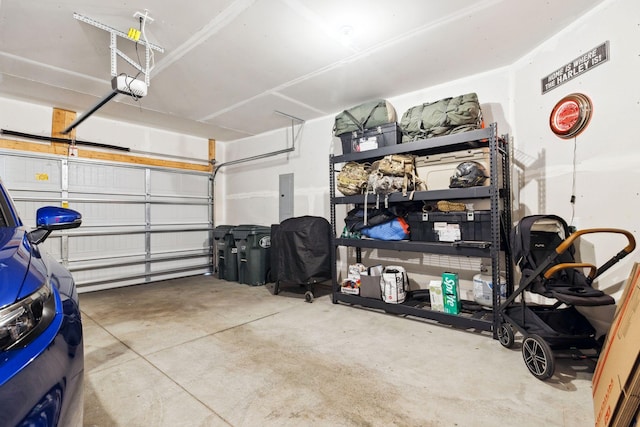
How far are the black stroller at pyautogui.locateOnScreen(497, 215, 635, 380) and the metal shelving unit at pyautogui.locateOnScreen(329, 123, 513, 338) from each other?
267 millimetres

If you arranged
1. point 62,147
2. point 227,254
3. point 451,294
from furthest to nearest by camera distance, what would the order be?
point 227,254
point 62,147
point 451,294

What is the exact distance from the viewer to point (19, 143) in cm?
422

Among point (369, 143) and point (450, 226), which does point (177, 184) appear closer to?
point (369, 143)

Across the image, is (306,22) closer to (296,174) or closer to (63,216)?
(63,216)

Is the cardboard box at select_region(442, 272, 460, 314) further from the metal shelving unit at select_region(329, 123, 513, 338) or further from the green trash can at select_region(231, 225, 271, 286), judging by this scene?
the green trash can at select_region(231, 225, 271, 286)

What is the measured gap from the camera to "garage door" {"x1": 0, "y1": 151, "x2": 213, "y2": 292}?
14.3 ft

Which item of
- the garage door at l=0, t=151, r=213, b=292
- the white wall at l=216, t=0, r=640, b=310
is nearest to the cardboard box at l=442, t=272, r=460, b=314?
the white wall at l=216, t=0, r=640, b=310

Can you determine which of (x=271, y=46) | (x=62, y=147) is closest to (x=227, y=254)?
(x=62, y=147)

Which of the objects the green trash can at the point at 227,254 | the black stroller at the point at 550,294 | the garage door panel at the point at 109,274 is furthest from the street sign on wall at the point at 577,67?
the garage door panel at the point at 109,274

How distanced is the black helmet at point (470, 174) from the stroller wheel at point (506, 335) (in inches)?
48.9

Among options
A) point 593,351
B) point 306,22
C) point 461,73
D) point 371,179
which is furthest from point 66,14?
point 593,351

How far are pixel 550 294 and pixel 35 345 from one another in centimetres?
262

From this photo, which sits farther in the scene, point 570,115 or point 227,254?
point 227,254

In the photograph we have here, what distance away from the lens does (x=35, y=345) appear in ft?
2.57
